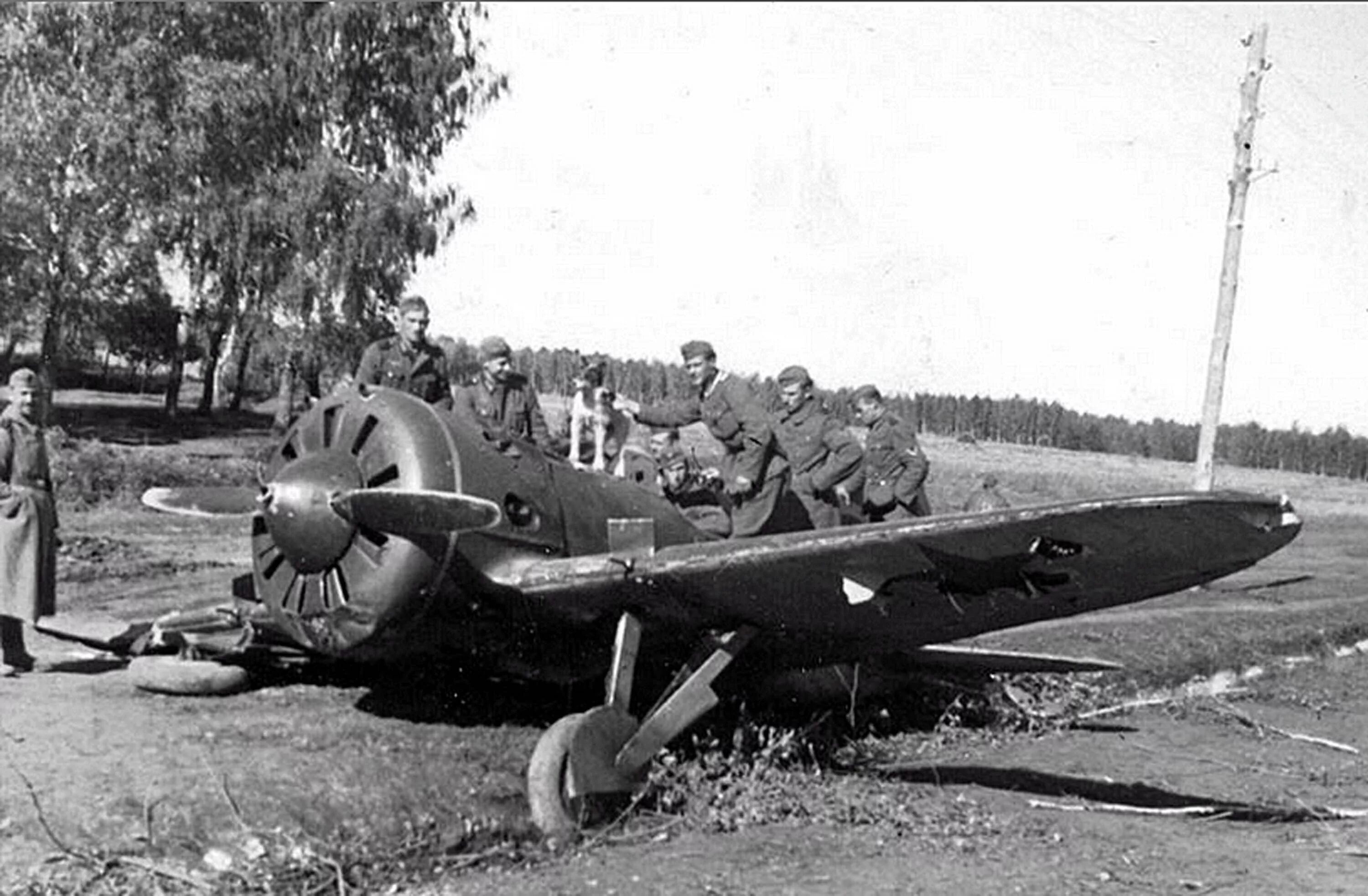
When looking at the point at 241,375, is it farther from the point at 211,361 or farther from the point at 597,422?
the point at 597,422

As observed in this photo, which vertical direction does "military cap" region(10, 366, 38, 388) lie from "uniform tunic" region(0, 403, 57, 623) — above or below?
above

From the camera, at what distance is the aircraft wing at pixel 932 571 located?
6883 mm

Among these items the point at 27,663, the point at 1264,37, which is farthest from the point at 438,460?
the point at 1264,37

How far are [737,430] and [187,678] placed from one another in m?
4.46

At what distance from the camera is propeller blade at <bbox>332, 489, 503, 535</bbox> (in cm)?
706

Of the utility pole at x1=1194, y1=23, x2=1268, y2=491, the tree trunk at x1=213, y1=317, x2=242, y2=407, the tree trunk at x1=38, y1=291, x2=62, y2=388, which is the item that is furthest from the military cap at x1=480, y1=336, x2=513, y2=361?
the tree trunk at x1=213, y1=317, x2=242, y2=407

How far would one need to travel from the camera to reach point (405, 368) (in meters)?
10.0

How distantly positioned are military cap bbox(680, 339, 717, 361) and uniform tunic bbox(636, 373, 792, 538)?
0.21m

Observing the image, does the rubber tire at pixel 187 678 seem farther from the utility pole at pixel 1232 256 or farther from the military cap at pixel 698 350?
the utility pole at pixel 1232 256

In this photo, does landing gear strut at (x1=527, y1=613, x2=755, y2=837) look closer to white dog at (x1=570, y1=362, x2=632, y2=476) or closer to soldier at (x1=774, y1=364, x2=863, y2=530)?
white dog at (x1=570, y1=362, x2=632, y2=476)

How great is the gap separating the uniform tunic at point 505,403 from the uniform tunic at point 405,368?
26cm

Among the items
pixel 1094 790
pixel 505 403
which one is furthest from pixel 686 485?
pixel 1094 790

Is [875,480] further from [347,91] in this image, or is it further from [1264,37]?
[347,91]

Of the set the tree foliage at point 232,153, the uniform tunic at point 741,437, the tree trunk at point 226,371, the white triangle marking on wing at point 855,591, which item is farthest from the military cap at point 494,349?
the tree trunk at point 226,371
